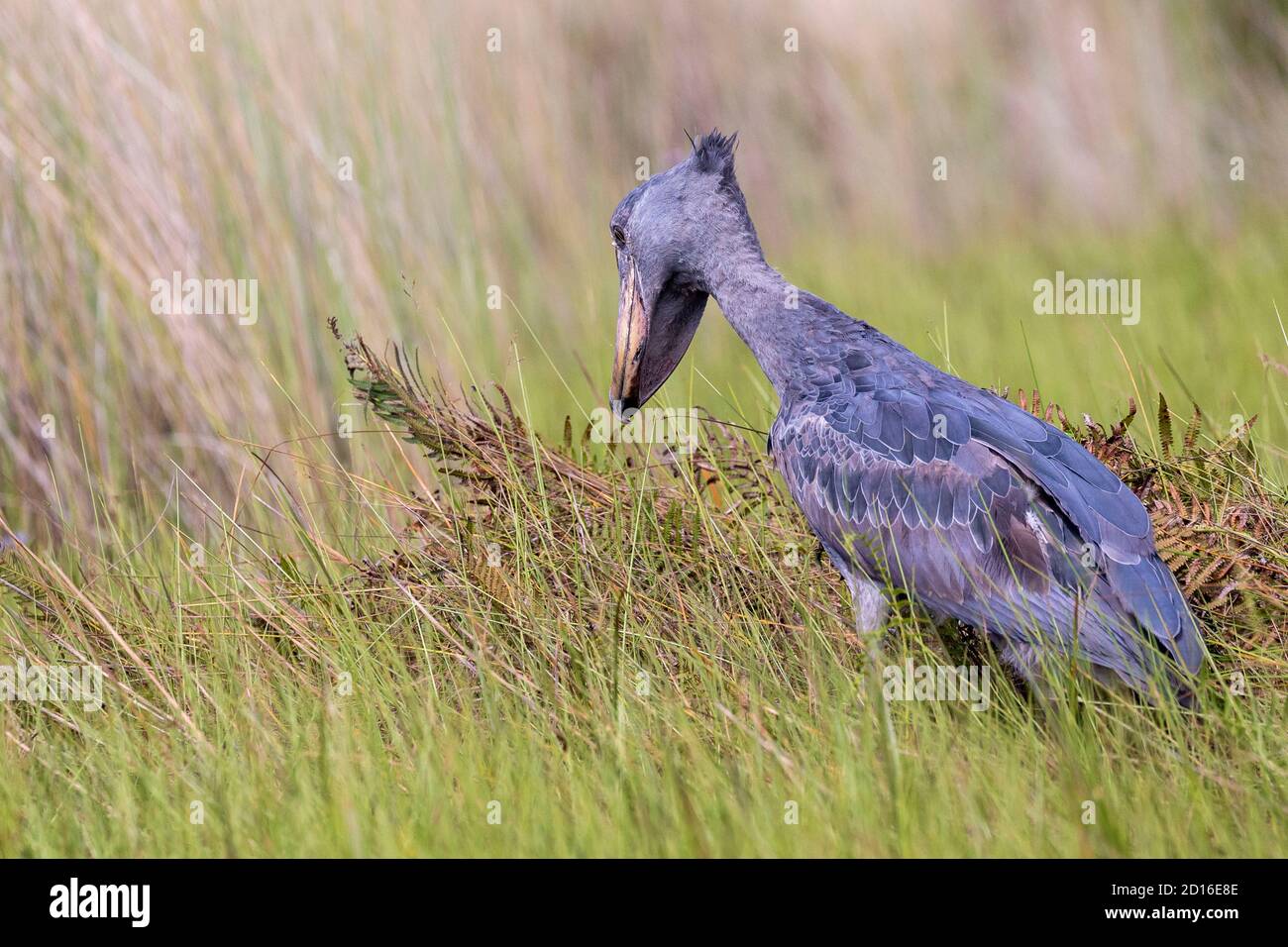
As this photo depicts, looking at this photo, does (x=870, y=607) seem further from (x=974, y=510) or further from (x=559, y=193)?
(x=559, y=193)

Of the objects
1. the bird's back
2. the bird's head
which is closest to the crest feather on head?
the bird's head

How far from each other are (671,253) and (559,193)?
3979 mm

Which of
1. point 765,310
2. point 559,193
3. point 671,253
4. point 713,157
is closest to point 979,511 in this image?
point 765,310

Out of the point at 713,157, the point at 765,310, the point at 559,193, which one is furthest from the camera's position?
the point at 559,193

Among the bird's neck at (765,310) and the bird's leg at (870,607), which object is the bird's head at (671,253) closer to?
the bird's neck at (765,310)

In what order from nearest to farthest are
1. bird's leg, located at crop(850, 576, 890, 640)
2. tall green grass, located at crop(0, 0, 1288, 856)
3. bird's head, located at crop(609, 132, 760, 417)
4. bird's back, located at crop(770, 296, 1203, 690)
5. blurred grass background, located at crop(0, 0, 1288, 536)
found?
tall green grass, located at crop(0, 0, 1288, 856) < bird's back, located at crop(770, 296, 1203, 690) < bird's leg, located at crop(850, 576, 890, 640) < bird's head, located at crop(609, 132, 760, 417) < blurred grass background, located at crop(0, 0, 1288, 536)

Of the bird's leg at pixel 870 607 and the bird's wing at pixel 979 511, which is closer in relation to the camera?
the bird's wing at pixel 979 511

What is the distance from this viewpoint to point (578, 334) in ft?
25.7

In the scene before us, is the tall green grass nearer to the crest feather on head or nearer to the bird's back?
Result: the bird's back

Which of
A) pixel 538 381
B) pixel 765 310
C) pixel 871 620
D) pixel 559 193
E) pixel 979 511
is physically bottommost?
pixel 871 620

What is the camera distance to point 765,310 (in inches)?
169

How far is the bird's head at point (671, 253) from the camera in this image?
442 centimetres

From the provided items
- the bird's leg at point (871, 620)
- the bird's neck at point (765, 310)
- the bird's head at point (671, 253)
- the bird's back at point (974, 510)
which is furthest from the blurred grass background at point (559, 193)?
the bird's leg at point (871, 620)

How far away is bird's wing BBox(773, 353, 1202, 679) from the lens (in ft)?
→ 11.8
